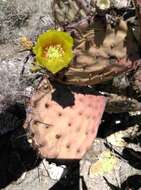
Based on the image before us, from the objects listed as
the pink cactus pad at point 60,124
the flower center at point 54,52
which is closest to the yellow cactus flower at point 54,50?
the flower center at point 54,52

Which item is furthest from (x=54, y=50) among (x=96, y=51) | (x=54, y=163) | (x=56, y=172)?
(x=56, y=172)

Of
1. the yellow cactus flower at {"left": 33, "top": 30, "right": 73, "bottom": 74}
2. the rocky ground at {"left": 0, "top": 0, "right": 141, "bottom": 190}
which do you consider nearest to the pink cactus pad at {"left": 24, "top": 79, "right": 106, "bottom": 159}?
the yellow cactus flower at {"left": 33, "top": 30, "right": 73, "bottom": 74}

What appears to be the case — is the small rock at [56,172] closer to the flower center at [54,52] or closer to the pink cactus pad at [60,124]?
the pink cactus pad at [60,124]

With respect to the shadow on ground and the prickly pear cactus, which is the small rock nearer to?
the shadow on ground

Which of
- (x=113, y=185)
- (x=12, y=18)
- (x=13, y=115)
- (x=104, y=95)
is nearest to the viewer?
(x=104, y=95)

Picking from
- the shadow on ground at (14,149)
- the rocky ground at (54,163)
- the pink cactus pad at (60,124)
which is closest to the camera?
the pink cactus pad at (60,124)

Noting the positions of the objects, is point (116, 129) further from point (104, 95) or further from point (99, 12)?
point (99, 12)

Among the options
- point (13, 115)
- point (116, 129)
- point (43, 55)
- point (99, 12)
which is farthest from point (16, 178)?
point (99, 12)
